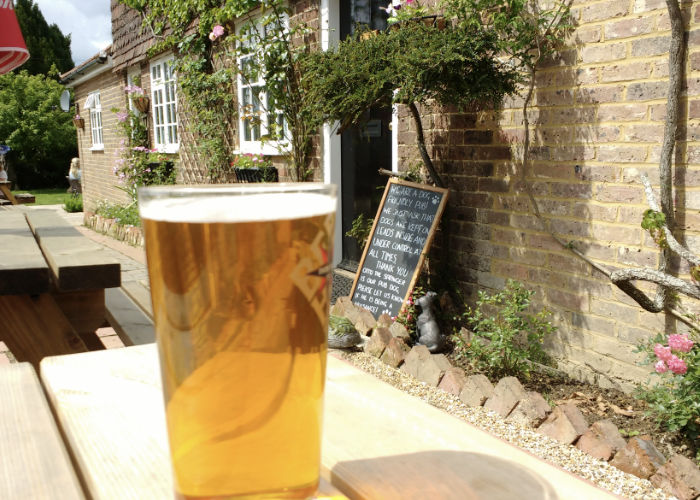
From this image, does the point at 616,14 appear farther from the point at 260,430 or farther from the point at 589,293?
the point at 260,430

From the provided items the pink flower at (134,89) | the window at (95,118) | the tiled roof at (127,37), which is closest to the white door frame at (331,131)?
the tiled roof at (127,37)

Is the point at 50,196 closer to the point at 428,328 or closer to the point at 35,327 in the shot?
the point at 428,328

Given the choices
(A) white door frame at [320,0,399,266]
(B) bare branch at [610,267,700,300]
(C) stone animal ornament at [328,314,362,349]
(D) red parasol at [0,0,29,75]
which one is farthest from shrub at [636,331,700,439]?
(D) red parasol at [0,0,29,75]

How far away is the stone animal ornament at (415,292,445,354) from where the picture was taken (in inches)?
140

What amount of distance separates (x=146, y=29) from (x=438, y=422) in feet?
33.4

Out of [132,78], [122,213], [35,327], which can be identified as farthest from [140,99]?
[35,327]

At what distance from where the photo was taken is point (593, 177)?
3.10 metres

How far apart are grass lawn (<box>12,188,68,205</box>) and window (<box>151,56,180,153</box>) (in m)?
9.25

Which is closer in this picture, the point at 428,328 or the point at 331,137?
the point at 428,328

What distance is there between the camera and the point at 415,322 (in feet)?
12.5

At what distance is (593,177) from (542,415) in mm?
1275

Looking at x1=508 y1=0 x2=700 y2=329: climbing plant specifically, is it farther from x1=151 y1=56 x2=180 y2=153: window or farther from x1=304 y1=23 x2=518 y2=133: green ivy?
x1=151 y1=56 x2=180 y2=153: window

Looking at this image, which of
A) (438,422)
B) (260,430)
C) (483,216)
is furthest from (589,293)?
(260,430)

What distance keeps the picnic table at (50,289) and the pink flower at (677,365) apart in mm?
2004
